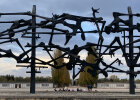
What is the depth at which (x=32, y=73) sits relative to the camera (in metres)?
23.8

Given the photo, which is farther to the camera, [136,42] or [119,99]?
[136,42]

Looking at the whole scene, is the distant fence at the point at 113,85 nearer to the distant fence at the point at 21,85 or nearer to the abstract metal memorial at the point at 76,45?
the distant fence at the point at 21,85

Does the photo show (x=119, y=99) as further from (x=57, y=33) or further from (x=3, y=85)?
(x=3, y=85)

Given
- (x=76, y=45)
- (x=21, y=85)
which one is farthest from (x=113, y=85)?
(x=76, y=45)

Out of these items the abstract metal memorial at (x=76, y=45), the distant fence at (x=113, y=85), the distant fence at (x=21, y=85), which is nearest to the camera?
the abstract metal memorial at (x=76, y=45)

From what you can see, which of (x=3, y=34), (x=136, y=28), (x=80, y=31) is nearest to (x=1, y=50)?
(x=3, y=34)

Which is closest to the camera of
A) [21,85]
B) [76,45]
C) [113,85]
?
[76,45]

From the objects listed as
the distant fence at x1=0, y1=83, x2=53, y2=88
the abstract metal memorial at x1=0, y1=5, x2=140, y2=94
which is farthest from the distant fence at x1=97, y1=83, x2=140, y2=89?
the abstract metal memorial at x1=0, y1=5, x2=140, y2=94

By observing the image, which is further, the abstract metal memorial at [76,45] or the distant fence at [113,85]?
the distant fence at [113,85]

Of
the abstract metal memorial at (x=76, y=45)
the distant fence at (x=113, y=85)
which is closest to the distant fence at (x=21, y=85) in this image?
the distant fence at (x=113, y=85)

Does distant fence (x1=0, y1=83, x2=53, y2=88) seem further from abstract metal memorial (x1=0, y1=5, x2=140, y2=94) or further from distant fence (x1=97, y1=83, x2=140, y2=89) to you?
abstract metal memorial (x1=0, y1=5, x2=140, y2=94)

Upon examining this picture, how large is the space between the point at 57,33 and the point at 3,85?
128 feet

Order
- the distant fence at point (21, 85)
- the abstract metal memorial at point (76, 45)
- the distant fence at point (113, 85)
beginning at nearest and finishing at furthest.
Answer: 1. the abstract metal memorial at point (76, 45)
2. the distant fence at point (21, 85)
3. the distant fence at point (113, 85)

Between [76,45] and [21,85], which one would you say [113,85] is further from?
[76,45]
